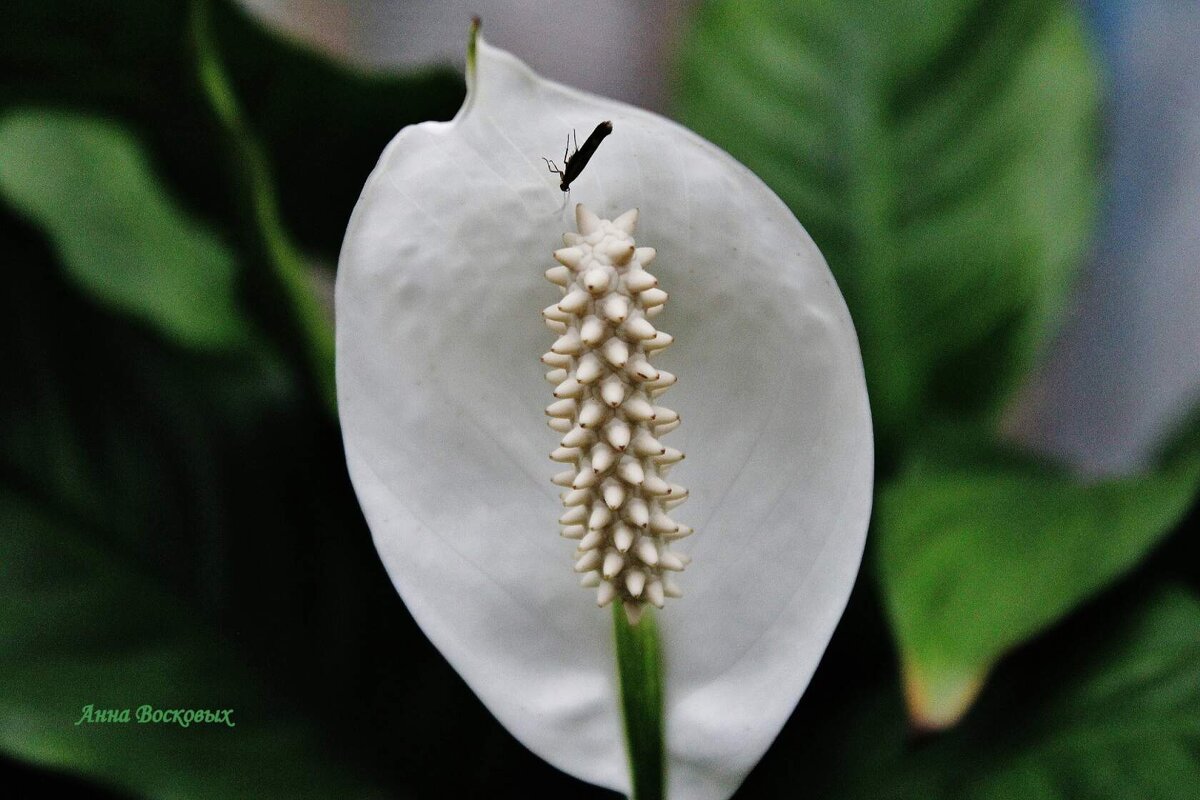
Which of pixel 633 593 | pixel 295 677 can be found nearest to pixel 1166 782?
pixel 633 593

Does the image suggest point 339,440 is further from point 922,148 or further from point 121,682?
point 922,148

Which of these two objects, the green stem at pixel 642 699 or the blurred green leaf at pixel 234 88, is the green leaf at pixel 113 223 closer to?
the blurred green leaf at pixel 234 88

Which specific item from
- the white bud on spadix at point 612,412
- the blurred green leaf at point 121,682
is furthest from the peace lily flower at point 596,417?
the blurred green leaf at point 121,682

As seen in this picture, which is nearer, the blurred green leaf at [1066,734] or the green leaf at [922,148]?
the blurred green leaf at [1066,734]

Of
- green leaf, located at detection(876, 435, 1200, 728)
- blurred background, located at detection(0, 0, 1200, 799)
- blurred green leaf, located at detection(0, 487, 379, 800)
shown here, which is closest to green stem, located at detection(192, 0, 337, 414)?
blurred background, located at detection(0, 0, 1200, 799)

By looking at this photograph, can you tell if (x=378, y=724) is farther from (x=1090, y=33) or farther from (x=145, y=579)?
(x=1090, y=33)

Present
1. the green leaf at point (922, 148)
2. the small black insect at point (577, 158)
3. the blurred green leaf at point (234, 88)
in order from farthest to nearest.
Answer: the green leaf at point (922, 148) → the blurred green leaf at point (234, 88) → the small black insect at point (577, 158)

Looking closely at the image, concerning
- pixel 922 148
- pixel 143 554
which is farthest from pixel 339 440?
pixel 922 148
